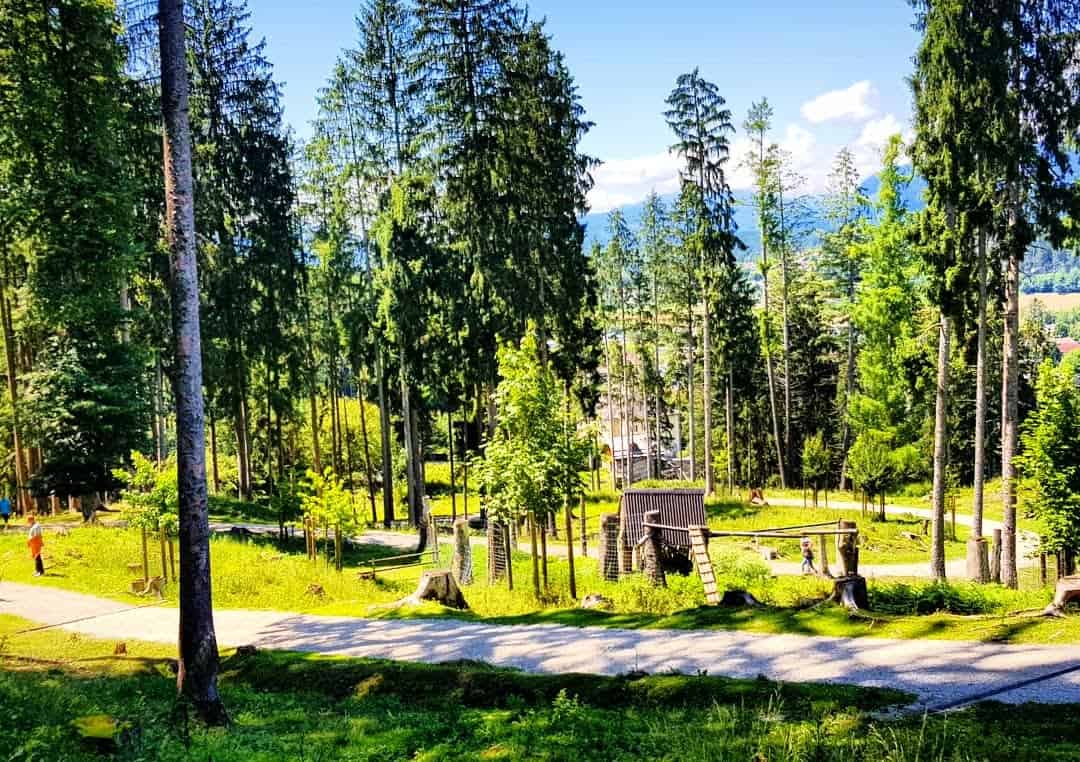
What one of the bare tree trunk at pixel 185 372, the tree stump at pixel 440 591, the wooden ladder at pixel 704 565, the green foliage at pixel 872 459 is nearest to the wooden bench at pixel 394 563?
the tree stump at pixel 440 591

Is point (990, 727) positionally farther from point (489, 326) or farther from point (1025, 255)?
point (489, 326)

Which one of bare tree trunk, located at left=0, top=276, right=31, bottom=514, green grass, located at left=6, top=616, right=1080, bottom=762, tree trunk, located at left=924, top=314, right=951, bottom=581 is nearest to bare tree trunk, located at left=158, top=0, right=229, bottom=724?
green grass, located at left=6, top=616, right=1080, bottom=762

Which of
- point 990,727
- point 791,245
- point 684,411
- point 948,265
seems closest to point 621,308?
point 791,245

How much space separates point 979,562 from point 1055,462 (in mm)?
3022

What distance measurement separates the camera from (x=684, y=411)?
66938 millimetres

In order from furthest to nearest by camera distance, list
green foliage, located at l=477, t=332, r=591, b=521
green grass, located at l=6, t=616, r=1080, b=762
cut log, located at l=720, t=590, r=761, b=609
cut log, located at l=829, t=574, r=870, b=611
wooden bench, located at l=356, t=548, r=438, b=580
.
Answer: wooden bench, located at l=356, t=548, r=438, b=580 < green foliage, located at l=477, t=332, r=591, b=521 < cut log, located at l=720, t=590, r=761, b=609 < cut log, located at l=829, t=574, r=870, b=611 < green grass, located at l=6, t=616, r=1080, b=762

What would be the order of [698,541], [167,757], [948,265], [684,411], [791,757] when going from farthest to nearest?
[684,411], [948,265], [698,541], [167,757], [791,757]

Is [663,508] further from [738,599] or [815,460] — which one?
[815,460]

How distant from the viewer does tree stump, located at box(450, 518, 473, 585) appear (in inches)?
770

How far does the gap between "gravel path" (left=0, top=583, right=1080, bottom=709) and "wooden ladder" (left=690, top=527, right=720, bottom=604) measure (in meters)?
2.70

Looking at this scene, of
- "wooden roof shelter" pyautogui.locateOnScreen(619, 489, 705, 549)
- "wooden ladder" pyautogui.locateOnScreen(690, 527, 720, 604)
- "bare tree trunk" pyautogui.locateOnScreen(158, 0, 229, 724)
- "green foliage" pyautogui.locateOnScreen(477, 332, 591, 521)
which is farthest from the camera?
"wooden roof shelter" pyautogui.locateOnScreen(619, 489, 705, 549)

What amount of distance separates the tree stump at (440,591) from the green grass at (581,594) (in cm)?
53

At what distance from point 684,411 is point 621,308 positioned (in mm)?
18415

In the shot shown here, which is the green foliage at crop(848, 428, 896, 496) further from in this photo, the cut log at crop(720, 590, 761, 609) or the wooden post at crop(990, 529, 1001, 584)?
the cut log at crop(720, 590, 761, 609)
